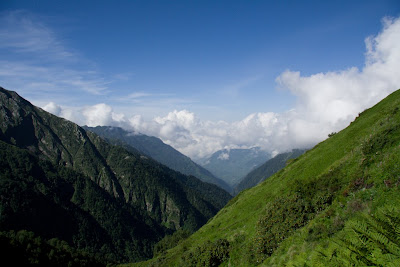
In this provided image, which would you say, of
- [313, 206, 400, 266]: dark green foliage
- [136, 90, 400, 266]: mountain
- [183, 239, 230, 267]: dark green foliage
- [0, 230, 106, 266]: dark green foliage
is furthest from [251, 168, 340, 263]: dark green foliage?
[0, 230, 106, 266]: dark green foliage

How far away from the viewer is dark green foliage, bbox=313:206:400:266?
6.71 m

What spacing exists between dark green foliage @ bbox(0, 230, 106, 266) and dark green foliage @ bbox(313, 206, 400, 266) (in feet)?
559

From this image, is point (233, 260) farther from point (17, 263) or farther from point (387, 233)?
point (17, 263)

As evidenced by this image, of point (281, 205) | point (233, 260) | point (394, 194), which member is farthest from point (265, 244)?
point (394, 194)

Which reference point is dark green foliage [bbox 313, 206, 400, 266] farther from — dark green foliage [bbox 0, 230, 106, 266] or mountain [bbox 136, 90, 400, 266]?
dark green foliage [bbox 0, 230, 106, 266]

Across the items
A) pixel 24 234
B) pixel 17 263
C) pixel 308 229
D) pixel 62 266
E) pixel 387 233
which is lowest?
pixel 62 266

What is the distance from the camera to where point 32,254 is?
141 meters

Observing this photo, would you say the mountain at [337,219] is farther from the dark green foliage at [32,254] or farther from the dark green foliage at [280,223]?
the dark green foliage at [32,254]

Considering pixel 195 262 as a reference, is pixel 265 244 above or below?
above

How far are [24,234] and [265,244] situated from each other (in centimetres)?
19844

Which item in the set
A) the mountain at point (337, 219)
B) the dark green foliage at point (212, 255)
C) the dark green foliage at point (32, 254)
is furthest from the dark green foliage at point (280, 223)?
the dark green foliage at point (32, 254)

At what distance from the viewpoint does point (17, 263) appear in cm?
13000

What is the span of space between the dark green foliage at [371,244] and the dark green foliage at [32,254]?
559 ft

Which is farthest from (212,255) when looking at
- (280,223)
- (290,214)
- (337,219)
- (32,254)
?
(32,254)
